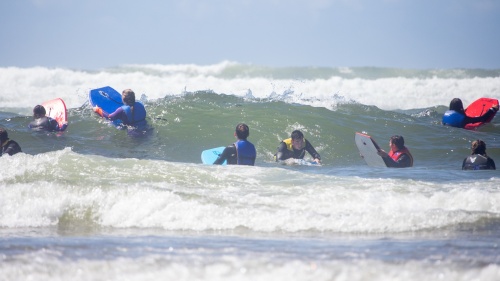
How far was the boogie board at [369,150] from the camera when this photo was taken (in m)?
11.4

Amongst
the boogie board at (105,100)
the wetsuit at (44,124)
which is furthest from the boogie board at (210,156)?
the wetsuit at (44,124)

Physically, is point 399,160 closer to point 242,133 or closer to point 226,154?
point 242,133

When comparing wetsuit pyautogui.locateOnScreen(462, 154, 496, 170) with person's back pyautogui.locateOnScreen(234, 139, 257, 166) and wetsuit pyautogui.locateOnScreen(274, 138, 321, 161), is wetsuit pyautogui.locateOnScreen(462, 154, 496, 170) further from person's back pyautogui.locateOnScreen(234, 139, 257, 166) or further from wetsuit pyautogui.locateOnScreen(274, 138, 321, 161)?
person's back pyautogui.locateOnScreen(234, 139, 257, 166)

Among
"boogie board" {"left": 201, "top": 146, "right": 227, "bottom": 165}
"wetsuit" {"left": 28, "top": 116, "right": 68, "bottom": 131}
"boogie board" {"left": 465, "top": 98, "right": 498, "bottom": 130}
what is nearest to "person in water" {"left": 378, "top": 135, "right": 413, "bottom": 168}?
"boogie board" {"left": 201, "top": 146, "right": 227, "bottom": 165}

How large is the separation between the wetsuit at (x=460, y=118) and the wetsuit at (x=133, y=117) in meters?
6.76

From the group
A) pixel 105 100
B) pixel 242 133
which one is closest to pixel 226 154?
pixel 242 133

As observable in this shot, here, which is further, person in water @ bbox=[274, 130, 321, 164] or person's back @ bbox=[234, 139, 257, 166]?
person in water @ bbox=[274, 130, 321, 164]

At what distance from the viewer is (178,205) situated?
6.79 m

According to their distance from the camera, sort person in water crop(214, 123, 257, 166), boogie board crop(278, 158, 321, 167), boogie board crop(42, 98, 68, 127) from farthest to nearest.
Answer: boogie board crop(42, 98, 68, 127) → boogie board crop(278, 158, 321, 167) → person in water crop(214, 123, 257, 166)

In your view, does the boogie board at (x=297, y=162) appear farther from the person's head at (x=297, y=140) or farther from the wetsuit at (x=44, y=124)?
the wetsuit at (x=44, y=124)

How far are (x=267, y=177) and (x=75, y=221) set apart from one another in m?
2.44

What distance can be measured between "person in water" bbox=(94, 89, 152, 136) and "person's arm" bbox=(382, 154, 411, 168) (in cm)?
491

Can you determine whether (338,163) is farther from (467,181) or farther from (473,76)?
(473,76)

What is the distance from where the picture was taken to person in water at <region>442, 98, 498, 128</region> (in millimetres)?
15594
